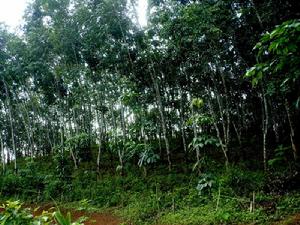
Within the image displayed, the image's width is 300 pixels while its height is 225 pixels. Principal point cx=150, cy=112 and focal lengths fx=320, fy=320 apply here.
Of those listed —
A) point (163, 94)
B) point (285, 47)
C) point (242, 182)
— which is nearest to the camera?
point (285, 47)

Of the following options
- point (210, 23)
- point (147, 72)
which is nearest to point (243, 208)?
point (210, 23)

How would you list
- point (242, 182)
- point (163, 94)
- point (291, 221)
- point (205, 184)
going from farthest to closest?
point (163, 94) → point (242, 182) → point (205, 184) → point (291, 221)

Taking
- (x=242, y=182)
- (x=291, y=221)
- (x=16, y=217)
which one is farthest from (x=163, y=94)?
(x=16, y=217)

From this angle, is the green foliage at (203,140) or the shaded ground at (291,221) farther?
the green foliage at (203,140)

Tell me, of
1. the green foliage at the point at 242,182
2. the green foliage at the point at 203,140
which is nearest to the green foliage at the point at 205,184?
the green foliage at the point at 242,182

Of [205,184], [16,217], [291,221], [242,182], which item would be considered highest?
[16,217]

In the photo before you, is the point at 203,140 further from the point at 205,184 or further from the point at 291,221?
the point at 291,221

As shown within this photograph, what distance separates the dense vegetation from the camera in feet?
37.2

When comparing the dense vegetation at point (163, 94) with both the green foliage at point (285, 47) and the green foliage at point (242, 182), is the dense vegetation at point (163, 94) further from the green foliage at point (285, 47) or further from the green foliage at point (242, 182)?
the green foliage at point (285, 47)

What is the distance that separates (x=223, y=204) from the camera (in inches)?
419

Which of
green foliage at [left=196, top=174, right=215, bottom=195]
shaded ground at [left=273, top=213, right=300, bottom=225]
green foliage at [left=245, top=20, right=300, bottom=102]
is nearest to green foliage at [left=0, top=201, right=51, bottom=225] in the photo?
green foliage at [left=245, top=20, right=300, bottom=102]

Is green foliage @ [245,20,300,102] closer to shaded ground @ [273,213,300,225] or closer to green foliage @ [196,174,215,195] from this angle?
shaded ground @ [273,213,300,225]

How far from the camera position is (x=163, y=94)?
20578mm

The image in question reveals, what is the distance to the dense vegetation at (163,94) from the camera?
11328 millimetres
